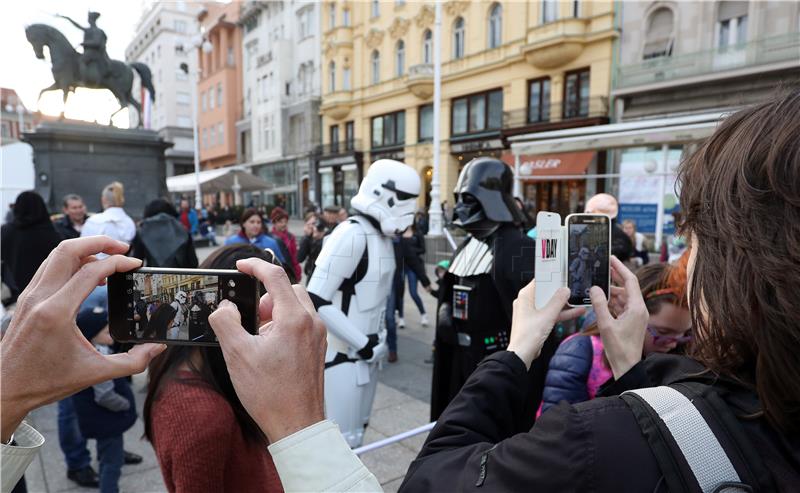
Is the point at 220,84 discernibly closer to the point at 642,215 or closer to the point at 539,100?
the point at 539,100

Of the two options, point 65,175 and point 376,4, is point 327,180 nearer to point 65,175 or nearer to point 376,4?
point 376,4

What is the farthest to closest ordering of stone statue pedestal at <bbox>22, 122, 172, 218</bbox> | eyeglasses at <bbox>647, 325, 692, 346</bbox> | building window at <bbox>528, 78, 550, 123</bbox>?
building window at <bbox>528, 78, 550, 123</bbox>, stone statue pedestal at <bbox>22, 122, 172, 218</bbox>, eyeglasses at <bbox>647, 325, 692, 346</bbox>

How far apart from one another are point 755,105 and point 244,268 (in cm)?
91

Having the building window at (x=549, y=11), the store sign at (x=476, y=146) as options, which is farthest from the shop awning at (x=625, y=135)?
the building window at (x=549, y=11)

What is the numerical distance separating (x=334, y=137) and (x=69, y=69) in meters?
18.6

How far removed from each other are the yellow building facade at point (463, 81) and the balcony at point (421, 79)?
45 mm

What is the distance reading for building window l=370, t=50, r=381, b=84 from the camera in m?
23.4

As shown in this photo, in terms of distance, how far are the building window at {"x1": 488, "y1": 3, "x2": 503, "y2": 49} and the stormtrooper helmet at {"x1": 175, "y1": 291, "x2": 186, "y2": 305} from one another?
20.8 meters

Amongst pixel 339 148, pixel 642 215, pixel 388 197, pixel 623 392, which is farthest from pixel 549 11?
pixel 623 392

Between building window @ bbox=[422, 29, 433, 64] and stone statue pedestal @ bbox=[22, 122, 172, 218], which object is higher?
building window @ bbox=[422, 29, 433, 64]

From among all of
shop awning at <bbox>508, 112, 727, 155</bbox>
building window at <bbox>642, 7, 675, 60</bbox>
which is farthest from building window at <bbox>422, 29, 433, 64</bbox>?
shop awning at <bbox>508, 112, 727, 155</bbox>

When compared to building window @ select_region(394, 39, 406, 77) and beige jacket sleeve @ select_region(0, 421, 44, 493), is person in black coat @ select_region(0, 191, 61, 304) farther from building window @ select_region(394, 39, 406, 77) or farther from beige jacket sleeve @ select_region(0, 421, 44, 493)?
building window @ select_region(394, 39, 406, 77)

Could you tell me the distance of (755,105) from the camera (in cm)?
81

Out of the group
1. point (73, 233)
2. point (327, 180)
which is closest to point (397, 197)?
point (73, 233)
